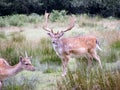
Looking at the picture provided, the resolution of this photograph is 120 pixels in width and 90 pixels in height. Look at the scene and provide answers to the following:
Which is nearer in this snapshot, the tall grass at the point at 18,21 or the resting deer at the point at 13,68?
the resting deer at the point at 13,68

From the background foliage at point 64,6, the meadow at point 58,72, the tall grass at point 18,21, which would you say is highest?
the meadow at point 58,72

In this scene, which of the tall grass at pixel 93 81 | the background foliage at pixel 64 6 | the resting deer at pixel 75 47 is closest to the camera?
the tall grass at pixel 93 81

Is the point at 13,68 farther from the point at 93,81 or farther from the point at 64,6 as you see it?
the point at 64,6

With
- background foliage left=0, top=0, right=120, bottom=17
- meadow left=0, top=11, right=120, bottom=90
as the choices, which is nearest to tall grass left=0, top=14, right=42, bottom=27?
background foliage left=0, top=0, right=120, bottom=17

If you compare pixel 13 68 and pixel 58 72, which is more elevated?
pixel 13 68

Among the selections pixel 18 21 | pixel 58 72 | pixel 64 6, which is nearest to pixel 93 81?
pixel 58 72

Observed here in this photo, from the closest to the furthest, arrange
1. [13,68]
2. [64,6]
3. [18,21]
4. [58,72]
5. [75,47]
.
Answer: [13,68], [58,72], [75,47], [18,21], [64,6]

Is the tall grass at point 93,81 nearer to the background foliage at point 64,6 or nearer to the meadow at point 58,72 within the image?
the meadow at point 58,72

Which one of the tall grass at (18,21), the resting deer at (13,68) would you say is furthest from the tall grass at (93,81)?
the tall grass at (18,21)

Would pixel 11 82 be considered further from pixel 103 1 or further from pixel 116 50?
pixel 103 1

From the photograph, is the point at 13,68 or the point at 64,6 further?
the point at 64,6

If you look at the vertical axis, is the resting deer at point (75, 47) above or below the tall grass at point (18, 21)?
above

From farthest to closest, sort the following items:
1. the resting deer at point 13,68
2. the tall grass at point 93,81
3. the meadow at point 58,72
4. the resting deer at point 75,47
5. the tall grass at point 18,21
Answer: the tall grass at point 18,21
the resting deer at point 75,47
the resting deer at point 13,68
the meadow at point 58,72
the tall grass at point 93,81

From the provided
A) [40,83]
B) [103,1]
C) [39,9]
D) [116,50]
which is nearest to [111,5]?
[103,1]
